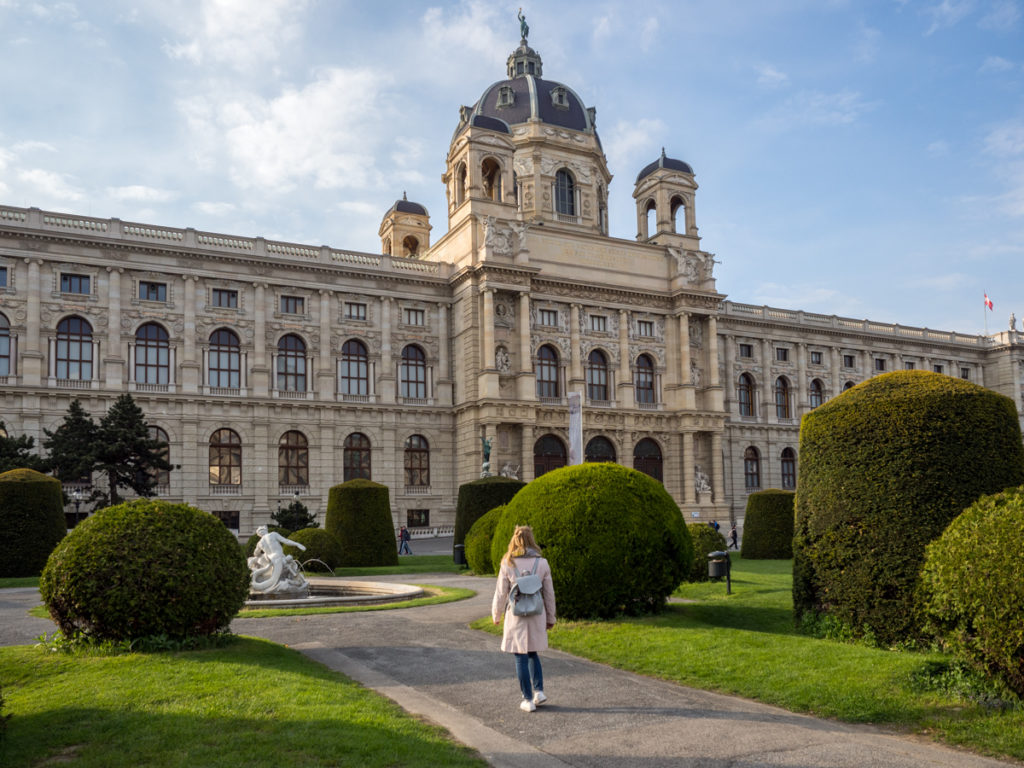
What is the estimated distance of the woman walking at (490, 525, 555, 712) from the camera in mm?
9891

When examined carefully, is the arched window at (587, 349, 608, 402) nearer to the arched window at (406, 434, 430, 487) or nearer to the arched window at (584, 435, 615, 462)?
the arched window at (584, 435, 615, 462)

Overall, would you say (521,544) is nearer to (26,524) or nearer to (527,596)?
(527,596)

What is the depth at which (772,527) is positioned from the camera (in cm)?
3183

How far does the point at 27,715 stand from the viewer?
902 centimetres

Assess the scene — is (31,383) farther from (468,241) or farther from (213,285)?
(468,241)

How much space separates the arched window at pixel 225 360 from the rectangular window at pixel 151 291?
336 centimetres

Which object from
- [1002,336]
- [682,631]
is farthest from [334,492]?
[1002,336]

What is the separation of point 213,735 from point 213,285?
43.8 m

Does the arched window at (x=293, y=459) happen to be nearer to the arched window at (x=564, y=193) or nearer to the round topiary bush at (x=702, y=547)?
the arched window at (x=564, y=193)

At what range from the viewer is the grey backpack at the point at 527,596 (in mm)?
10062

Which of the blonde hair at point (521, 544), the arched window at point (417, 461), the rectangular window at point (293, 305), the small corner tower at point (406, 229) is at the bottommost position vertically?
the blonde hair at point (521, 544)

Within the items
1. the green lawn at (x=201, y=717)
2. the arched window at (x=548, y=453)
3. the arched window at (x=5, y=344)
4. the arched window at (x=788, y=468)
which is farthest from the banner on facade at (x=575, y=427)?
the green lawn at (x=201, y=717)

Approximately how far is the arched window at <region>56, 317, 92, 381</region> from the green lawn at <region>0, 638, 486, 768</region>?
37652 millimetres

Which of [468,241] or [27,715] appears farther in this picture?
[468,241]
